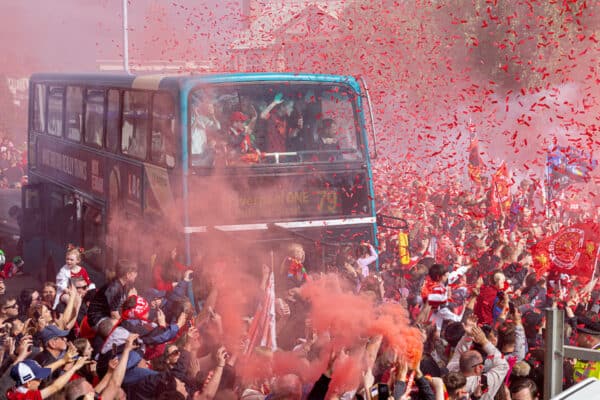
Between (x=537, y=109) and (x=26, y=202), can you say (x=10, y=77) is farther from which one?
(x=26, y=202)

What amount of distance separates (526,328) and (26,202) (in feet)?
35.0

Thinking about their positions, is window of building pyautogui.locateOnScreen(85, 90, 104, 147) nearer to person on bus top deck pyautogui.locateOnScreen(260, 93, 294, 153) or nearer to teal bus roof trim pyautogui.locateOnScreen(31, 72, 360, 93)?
teal bus roof trim pyautogui.locateOnScreen(31, 72, 360, 93)

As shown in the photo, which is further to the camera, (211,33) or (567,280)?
(211,33)

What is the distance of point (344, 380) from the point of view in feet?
21.2

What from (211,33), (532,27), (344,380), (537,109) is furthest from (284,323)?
(211,33)

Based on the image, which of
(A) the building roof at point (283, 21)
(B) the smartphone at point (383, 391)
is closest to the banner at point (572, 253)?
(B) the smartphone at point (383, 391)

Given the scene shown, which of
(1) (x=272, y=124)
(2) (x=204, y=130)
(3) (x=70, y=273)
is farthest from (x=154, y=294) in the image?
(1) (x=272, y=124)

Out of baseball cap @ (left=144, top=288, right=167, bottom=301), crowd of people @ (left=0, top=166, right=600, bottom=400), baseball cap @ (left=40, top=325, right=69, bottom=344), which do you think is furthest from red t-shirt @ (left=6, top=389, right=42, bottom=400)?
baseball cap @ (left=144, top=288, right=167, bottom=301)

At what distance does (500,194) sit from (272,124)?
6735 mm

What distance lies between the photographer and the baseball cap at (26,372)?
6764 millimetres

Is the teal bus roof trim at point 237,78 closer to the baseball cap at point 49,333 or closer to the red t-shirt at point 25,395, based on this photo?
the baseball cap at point 49,333

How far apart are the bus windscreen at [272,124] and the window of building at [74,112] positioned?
4.07 meters

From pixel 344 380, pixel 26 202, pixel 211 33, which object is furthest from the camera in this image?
pixel 211 33

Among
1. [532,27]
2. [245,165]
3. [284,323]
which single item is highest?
[532,27]
